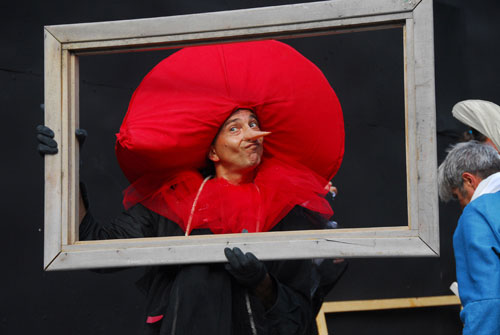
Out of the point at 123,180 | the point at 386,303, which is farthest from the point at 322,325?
the point at 123,180

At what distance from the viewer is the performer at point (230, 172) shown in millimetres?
1835

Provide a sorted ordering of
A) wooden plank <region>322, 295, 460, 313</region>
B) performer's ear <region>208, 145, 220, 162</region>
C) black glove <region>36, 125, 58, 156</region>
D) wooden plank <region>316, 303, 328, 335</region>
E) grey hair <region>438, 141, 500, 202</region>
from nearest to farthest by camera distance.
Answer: black glove <region>36, 125, 58, 156</region> → performer's ear <region>208, 145, 220, 162</region> → grey hair <region>438, 141, 500, 202</region> → wooden plank <region>316, 303, 328, 335</region> → wooden plank <region>322, 295, 460, 313</region>

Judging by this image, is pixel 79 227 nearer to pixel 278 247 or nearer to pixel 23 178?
pixel 278 247

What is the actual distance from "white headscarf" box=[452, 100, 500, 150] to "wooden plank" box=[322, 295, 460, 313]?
1.18 meters

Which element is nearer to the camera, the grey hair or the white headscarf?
the white headscarf

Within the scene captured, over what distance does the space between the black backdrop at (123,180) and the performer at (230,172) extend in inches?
29.1

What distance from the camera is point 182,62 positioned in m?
1.94


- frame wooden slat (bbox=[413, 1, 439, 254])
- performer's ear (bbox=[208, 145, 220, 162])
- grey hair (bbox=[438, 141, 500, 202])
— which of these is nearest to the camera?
frame wooden slat (bbox=[413, 1, 439, 254])

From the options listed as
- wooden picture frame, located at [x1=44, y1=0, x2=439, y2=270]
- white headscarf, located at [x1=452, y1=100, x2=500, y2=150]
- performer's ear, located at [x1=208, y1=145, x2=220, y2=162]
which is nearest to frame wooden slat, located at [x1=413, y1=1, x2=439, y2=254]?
wooden picture frame, located at [x1=44, y1=0, x2=439, y2=270]

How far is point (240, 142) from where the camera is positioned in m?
1.94

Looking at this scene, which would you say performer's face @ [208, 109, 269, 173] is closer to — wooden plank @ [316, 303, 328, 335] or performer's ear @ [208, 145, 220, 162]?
performer's ear @ [208, 145, 220, 162]

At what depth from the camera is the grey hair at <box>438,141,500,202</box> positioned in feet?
7.24

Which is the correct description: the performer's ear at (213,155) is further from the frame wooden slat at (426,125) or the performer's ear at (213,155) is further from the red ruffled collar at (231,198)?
the frame wooden slat at (426,125)

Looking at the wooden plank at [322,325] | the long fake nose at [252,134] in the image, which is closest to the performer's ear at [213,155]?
the long fake nose at [252,134]
